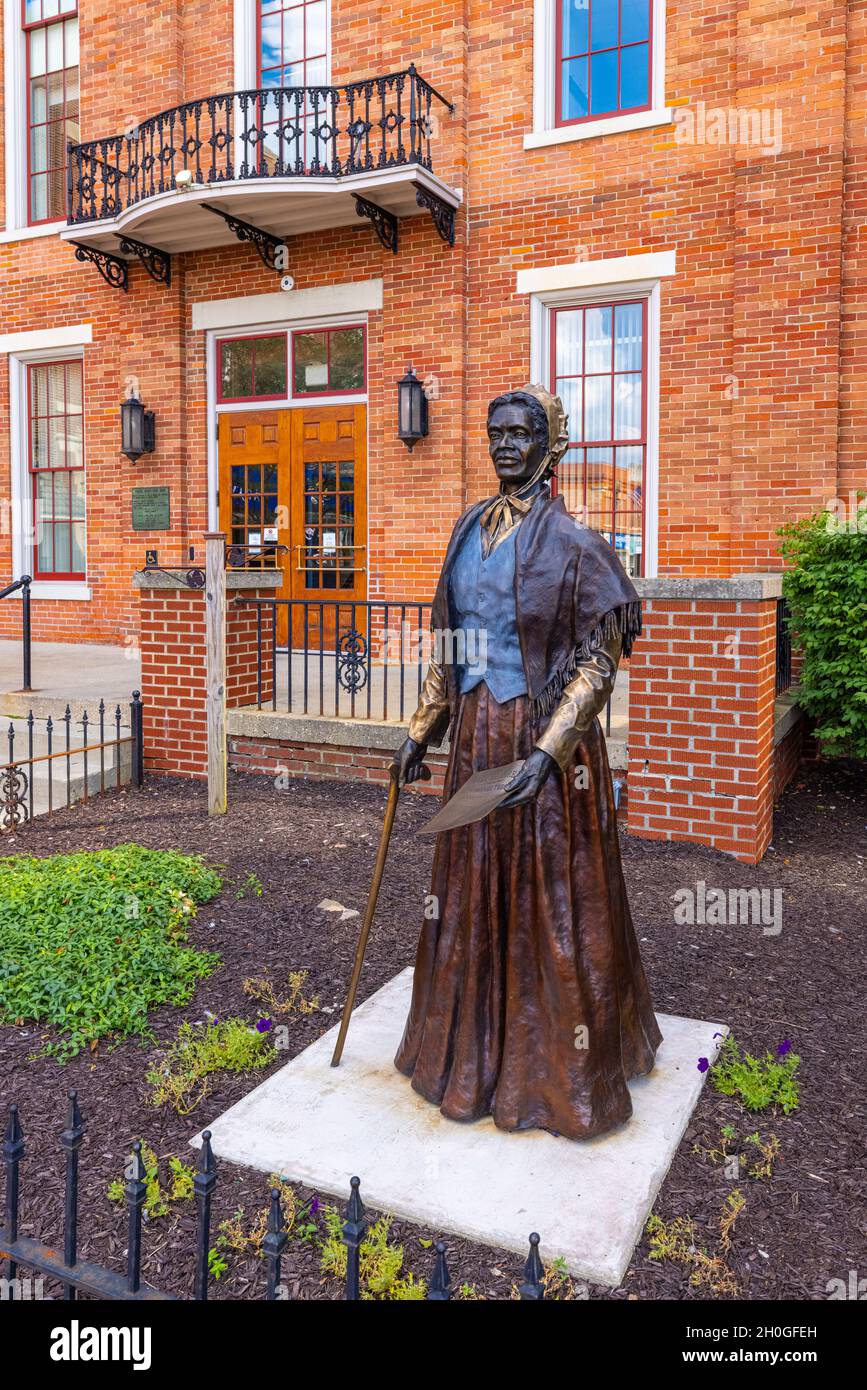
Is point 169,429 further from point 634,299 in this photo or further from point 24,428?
point 634,299

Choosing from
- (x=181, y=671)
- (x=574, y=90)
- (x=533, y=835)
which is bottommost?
(x=533, y=835)

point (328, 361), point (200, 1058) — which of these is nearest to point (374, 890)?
point (200, 1058)

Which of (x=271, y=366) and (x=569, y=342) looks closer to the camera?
(x=569, y=342)

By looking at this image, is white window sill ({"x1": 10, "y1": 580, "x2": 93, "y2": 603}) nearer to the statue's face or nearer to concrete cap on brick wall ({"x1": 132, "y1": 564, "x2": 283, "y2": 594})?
concrete cap on brick wall ({"x1": 132, "y1": 564, "x2": 283, "y2": 594})

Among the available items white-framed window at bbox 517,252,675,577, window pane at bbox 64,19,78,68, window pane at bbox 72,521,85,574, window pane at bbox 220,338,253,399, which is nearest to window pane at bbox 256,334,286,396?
window pane at bbox 220,338,253,399

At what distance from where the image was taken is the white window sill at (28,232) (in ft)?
40.1

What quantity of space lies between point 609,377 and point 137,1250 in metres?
8.91

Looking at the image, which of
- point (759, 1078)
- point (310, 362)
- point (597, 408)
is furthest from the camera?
point (310, 362)

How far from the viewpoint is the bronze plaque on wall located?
11492 mm

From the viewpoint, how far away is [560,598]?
278 centimetres

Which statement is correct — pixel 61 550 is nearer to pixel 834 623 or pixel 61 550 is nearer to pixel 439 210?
pixel 439 210

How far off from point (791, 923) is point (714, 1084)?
69.5 inches

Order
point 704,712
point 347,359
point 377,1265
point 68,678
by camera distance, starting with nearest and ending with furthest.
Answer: point 377,1265
point 704,712
point 68,678
point 347,359

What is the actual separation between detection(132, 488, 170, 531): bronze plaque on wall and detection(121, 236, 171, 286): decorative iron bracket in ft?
7.85
